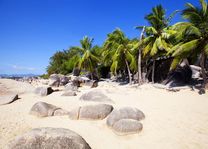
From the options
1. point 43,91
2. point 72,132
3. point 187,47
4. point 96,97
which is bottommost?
point 72,132

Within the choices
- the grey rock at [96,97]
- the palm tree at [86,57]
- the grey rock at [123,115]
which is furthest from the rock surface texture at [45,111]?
the palm tree at [86,57]

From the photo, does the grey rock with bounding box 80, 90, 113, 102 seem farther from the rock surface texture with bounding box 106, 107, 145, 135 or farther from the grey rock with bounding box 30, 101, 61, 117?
the rock surface texture with bounding box 106, 107, 145, 135

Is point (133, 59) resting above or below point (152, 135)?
above

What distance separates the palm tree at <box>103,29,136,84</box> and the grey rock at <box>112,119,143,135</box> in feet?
59.3

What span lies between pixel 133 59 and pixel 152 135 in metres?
19.1

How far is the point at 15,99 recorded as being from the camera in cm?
1659

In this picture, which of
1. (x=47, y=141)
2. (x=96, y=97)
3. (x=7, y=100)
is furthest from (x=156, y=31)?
(x=47, y=141)

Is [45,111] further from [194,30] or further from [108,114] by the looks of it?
[194,30]

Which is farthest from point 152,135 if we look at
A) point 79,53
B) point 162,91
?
point 79,53

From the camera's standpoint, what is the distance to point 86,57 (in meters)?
31.7

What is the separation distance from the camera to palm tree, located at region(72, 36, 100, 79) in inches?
1258

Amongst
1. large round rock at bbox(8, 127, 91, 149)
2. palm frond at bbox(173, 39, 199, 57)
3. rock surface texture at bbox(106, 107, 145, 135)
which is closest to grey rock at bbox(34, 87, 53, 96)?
rock surface texture at bbox(106, 107, 145, 135)

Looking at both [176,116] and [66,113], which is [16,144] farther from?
[176,116]

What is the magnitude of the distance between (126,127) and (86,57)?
24.6m
